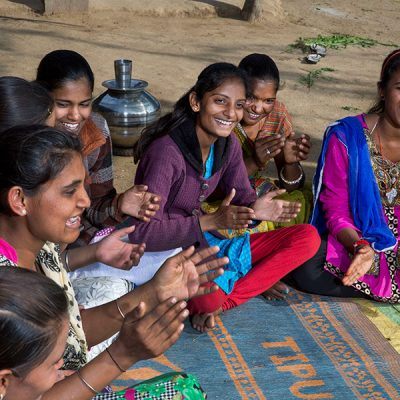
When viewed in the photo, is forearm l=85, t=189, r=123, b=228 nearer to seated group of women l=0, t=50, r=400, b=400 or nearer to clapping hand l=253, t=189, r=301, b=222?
seated group of women l=0, t=50, r=400, b=400

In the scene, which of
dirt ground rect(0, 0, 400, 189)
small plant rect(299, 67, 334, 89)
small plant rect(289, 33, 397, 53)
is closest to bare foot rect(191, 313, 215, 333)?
dirt ground rect(0, 0, 400, 189)

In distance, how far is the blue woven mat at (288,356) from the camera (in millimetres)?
3043

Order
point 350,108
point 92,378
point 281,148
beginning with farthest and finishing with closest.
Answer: point 350,108 → point 281,148 → point 92,378

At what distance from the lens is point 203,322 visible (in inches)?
133

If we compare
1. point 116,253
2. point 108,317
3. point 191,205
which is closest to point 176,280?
point 108,317

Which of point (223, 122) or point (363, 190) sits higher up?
point (223, 122)

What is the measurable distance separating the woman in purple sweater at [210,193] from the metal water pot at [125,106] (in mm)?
1392

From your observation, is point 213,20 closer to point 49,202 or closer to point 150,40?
point 150,40

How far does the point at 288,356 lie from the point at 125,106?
95.0 inches

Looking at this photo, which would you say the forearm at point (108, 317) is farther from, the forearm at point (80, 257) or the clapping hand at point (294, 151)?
the clapping hand at point (294, 151)

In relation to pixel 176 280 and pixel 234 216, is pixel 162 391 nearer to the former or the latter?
pixel 176 280

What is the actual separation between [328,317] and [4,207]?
192 cm

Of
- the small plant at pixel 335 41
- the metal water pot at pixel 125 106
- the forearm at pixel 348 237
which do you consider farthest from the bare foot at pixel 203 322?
the small plant at pixel 335 41

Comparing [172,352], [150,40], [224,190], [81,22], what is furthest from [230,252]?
[81,22]
